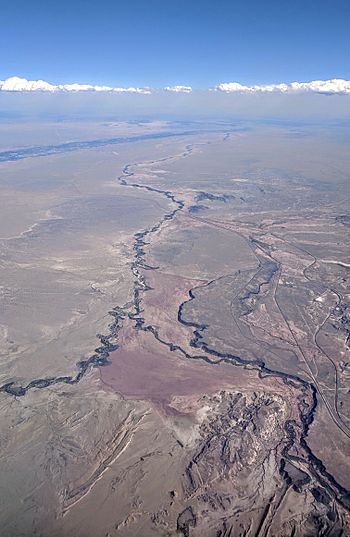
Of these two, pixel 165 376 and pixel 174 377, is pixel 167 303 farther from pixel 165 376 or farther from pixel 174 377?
pixel 174 377

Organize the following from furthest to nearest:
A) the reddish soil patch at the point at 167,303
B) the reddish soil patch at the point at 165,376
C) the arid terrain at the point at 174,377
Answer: the reddish soil patch at the point at 167,303, the reddish soil patch at the point at 165,376, the arid terrain at the point at 174,377

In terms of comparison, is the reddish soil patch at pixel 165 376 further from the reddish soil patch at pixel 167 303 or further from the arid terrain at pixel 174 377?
the reddish soil patch at pixel 167 303

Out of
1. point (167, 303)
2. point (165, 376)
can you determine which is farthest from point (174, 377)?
point (167, 303)

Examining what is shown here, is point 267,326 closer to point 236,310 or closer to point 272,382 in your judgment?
point 236,310

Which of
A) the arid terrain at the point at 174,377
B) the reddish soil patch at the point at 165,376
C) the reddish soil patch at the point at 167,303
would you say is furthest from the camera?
the reddish soil patch at the point at 167,303

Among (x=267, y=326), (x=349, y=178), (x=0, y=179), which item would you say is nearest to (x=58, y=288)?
(x=267, y=326)

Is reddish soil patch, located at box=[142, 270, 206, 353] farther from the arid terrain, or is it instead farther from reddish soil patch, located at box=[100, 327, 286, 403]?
reddish soil patch, located at box=[100, 327, 286, 403]

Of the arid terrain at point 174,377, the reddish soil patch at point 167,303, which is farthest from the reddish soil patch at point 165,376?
the reddish soil patch at point 167,303

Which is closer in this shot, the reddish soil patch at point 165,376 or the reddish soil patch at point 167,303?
the reddish soil patch at point 165,376

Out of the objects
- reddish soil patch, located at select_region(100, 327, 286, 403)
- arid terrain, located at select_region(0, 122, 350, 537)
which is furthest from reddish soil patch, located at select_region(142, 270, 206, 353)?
reddish soil patch, located at select_region(100, 327, 286, 403)
